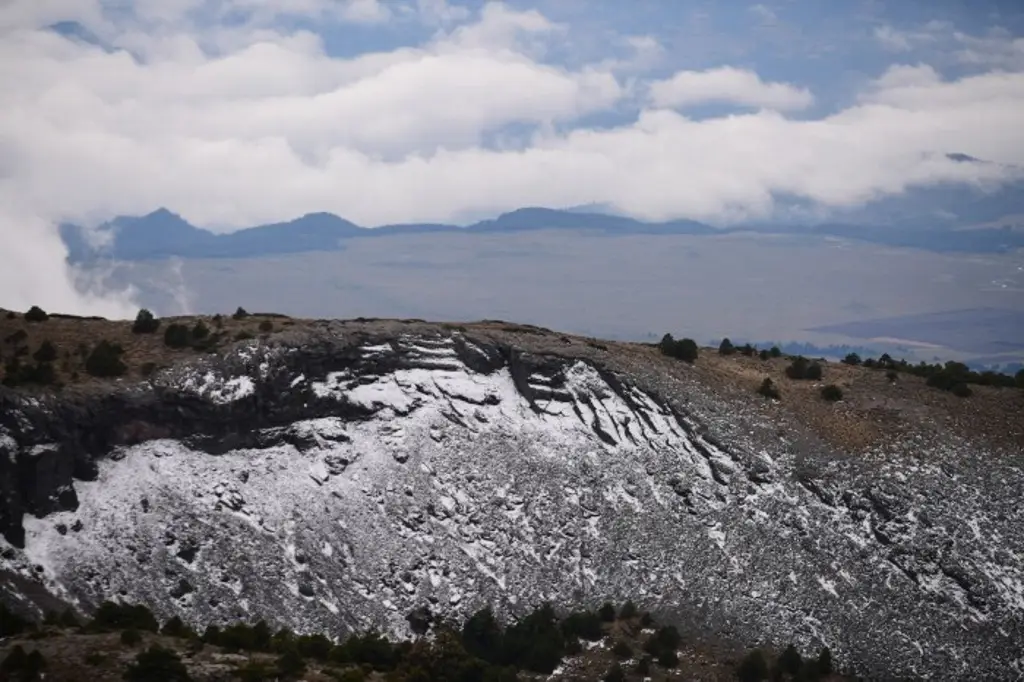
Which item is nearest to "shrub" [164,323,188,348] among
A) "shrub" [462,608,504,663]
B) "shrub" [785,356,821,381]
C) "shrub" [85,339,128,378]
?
"shrub" [85,339,128,378]

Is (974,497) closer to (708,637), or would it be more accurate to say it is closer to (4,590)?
(708,637)

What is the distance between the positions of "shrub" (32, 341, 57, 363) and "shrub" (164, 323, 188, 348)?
7.53 m

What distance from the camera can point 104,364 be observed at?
8031 cm

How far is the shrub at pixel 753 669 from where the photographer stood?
234 feet

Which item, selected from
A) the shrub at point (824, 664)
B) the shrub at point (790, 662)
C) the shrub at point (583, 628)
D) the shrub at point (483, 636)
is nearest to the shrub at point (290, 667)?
the shrub at point (483, 636)

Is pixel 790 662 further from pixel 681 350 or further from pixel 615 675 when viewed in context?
pixel 681 350

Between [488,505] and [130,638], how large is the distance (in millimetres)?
32501

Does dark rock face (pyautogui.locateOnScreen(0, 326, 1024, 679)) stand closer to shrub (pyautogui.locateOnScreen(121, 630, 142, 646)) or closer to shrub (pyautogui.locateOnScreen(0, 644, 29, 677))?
shrub (pyautogui.locateOnScreen(121, 630, 142, 646))

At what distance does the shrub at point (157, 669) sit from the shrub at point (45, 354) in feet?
109

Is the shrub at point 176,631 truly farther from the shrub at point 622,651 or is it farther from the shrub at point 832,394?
the shrub at point 832,394

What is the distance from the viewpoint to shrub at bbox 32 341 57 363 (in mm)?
79438

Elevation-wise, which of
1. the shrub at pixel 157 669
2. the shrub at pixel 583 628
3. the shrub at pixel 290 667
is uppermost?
the shrub at pixel 157 669

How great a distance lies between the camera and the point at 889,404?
9288 cm

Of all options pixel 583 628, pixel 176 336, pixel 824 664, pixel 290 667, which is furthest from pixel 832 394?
pixel 290 667
